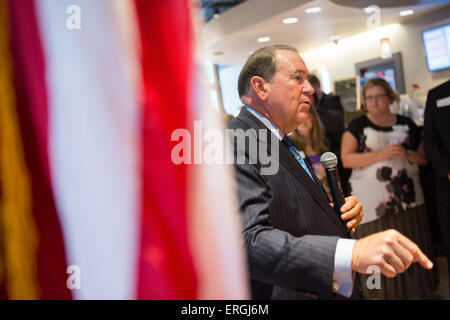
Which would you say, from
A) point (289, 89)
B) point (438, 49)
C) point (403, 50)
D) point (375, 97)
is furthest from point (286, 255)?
point (403, 50)

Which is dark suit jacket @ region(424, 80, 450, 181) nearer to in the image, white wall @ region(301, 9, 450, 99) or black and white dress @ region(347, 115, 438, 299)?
black and white dress @ region(347, 115, 438, 299)

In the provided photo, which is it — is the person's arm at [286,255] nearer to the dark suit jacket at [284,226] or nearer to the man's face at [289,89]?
the dark suit jacket at [284,226]

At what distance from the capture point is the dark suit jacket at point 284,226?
2.53 ft

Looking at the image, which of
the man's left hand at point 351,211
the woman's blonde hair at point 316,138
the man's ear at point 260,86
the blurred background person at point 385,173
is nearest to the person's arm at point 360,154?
the blurred background person at point 385,173

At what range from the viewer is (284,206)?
0.91 m

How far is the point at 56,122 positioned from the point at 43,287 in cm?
18

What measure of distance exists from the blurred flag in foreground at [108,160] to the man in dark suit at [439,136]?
1822 mm

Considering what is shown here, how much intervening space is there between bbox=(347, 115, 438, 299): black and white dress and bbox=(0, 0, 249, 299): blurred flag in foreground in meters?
0.83

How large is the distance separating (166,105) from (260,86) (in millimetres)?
591

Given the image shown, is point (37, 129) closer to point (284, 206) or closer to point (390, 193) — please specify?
point (284, 206)

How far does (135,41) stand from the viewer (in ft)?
1.38

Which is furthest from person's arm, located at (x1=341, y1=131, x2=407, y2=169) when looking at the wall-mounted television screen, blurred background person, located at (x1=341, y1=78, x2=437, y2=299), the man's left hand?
the wall-mounted television screen

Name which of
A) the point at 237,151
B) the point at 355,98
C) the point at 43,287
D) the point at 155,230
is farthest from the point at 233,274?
the point at 355,98
